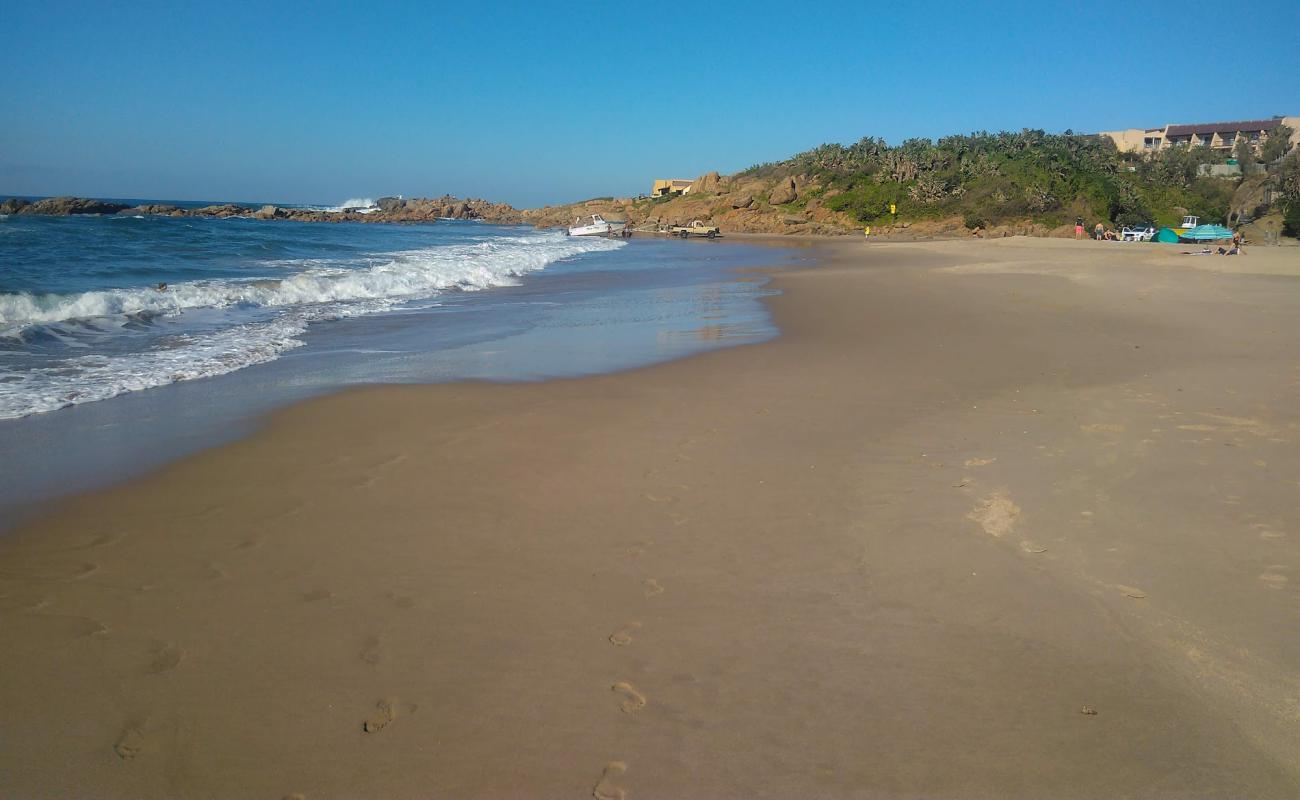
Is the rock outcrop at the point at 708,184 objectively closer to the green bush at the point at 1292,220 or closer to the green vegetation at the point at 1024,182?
the green vegetation at the point at 1024,182

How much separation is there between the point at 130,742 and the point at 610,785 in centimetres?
174

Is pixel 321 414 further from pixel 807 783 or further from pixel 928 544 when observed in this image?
pixel 807 783

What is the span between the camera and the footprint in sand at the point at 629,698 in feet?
9.55

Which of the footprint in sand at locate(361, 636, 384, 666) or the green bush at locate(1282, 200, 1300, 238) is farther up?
the green bush at locate(1282, 200, 1300, 238)

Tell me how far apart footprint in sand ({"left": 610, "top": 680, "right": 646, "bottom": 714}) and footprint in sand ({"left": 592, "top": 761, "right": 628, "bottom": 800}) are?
28 centimetres

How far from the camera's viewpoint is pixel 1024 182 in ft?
186

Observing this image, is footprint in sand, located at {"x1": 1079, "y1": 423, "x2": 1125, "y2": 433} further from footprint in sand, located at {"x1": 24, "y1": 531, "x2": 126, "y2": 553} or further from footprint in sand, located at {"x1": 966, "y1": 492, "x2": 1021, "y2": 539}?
footprint in sand, located at {"x1": 24, "y1": 531, "x2": 126, "y2": 553}

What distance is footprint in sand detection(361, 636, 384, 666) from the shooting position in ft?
10.5

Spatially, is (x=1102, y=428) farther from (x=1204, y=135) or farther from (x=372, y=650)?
(x=1204, y=135)

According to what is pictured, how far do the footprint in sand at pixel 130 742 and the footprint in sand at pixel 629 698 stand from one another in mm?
1704

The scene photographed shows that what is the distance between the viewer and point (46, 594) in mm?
3730

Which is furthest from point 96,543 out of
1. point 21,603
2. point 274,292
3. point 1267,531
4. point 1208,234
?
point 1208,234

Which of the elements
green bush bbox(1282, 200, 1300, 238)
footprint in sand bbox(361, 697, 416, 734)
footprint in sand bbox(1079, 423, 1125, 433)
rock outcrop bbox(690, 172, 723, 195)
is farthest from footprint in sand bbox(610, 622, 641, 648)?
rock outcrop bbox(690, 172, 723, 195)

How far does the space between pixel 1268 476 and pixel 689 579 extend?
414 centimetres
